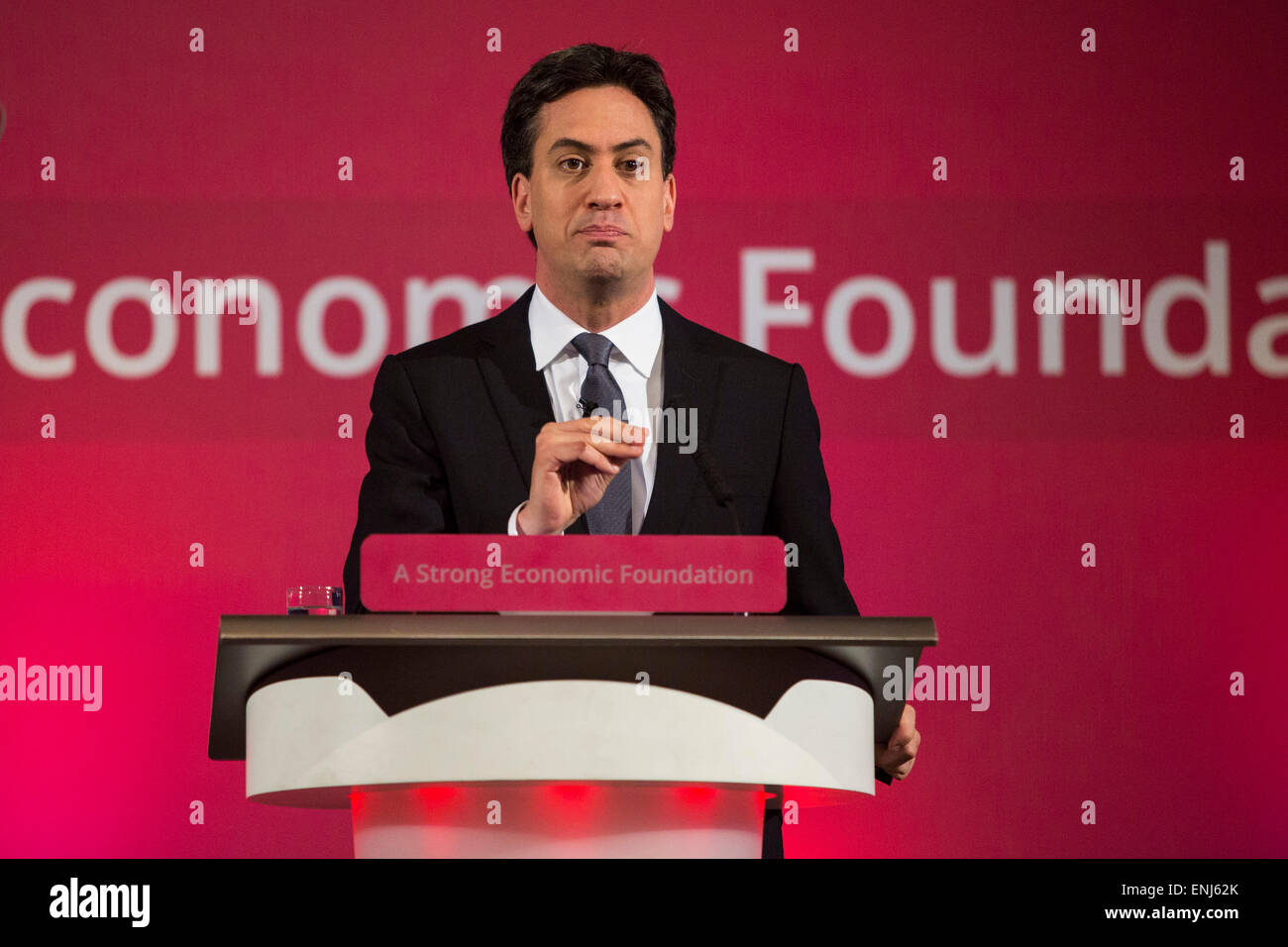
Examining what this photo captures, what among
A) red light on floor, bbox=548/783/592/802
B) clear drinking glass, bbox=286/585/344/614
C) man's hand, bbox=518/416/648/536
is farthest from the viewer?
clear drinking glass, bbox=286/585/344/614

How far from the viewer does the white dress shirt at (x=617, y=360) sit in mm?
2555

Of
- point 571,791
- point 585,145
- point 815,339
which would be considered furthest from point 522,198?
point 571,791

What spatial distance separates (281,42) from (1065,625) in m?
2.09

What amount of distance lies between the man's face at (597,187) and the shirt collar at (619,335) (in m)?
0.07

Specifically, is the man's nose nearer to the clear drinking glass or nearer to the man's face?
the man's face

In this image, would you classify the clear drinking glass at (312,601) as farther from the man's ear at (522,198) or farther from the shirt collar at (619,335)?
the man's ear at (522,198)

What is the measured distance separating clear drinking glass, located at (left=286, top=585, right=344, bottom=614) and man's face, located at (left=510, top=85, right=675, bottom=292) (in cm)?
82

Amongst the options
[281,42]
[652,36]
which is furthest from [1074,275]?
[281,42]

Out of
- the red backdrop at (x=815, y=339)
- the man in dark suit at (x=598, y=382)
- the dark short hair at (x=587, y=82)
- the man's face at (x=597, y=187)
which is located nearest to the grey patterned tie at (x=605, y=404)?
the man in dark suit at (x=598, y=382)

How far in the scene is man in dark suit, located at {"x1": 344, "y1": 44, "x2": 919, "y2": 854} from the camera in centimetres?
238

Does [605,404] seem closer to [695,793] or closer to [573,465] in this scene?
[573,465]

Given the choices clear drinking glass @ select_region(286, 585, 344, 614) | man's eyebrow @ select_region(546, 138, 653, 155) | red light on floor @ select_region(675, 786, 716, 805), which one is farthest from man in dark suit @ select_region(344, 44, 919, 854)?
red light on floor @ select_region(675, 786, 716, 805)

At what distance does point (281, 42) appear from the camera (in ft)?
11.3
